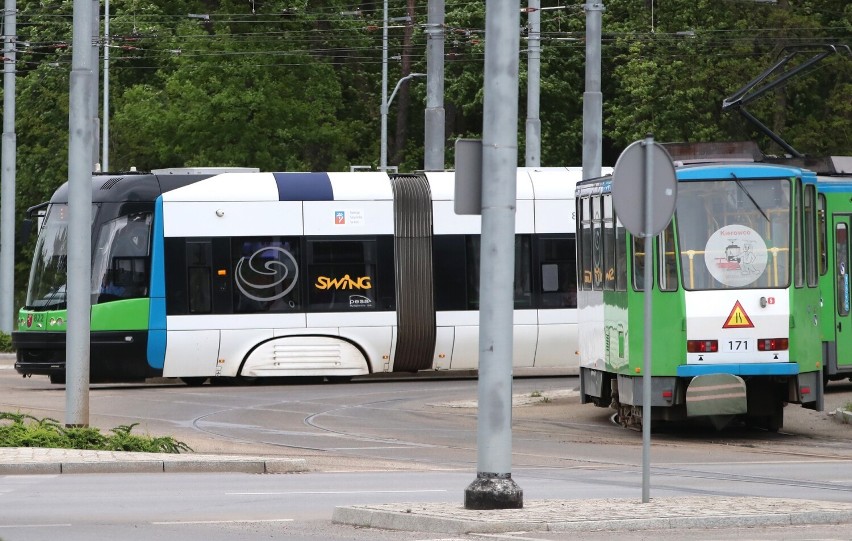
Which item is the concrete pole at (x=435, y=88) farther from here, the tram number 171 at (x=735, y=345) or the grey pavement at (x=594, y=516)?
the grey pavement at (x=594, y=516)

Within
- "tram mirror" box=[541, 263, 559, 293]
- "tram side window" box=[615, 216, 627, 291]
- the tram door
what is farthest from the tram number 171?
"tram mirror" box=[541, 263, 559, 293]

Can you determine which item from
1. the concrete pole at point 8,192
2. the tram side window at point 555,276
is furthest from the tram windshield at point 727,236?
the concrete pole at point 8,192

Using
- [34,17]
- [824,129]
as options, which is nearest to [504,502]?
[824,129]

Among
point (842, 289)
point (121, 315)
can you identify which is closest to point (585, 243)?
point (842, 289)

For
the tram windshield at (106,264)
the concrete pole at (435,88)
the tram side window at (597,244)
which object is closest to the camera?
the tram side window at (597,244)

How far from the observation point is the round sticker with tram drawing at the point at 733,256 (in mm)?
19406

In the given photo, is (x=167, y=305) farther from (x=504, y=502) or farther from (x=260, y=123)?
(x=260, y=123)

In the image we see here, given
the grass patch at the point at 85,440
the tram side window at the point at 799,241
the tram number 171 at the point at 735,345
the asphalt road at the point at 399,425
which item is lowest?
the asphalt road at the point at 399,425

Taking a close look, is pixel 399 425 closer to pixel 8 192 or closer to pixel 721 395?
pixel 721 395

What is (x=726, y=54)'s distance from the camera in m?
48.9

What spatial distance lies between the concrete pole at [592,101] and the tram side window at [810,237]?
576 centimetres

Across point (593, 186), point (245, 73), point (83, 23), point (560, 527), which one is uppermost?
point (245, 73)

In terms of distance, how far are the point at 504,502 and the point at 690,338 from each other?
7764 mm

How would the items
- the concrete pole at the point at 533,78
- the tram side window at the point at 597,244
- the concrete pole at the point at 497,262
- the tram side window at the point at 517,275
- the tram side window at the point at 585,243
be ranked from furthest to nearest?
the concrete pole at the point at 533,78, the tram side window at the point at 517,275, the tram side window at the point at 585,243, the tram side window at the point at 597,244, the concrete pole at the point at 497,262
